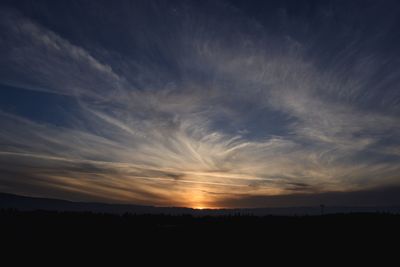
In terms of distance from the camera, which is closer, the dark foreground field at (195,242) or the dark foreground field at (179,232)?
the dark foreground field at (195,242)

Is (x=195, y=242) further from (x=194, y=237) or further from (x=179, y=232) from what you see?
(x=179, y=232)

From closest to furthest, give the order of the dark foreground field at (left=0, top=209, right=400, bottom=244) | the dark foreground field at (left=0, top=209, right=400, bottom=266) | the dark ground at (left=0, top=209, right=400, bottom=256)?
1. the dark foreground field at (left=0, top=209, right=400, bottom=266)
2. the dark ground at (left=0, top=209, right=400, bottom=256)
3. the dark foreground field at (left=0, top=209, right=400, bottom=244)

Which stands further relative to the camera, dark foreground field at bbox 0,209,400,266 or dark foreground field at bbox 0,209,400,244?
dark foreground field at bbox 0,209,400,244

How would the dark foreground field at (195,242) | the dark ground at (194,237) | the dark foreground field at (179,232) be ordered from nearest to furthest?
the dark foreground field at (195,242) → the dark ground at (194,237) → the dark foreground field at (179,232)

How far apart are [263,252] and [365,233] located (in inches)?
350

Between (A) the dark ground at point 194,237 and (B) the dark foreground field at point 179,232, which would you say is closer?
(A) the dark ground at point 194,237

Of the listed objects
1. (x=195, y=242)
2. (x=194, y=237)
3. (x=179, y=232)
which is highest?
(x=179, y=232)

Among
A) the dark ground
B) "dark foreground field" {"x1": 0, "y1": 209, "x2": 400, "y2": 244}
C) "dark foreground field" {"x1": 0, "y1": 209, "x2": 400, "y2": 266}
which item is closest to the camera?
"dark foreground field" {"x1": 0, "y1": 209, "x2": 400, "y2": 266}

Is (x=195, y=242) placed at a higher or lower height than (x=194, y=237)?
lower

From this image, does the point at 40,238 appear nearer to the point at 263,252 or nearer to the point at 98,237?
the point at 98,237

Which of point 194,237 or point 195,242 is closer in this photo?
point 195,242

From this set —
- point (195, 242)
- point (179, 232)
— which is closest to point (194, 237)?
point (195, 242)

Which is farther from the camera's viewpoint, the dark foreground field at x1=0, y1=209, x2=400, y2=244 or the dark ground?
the dark foreground field at x1=0, y1=209, x2=400, y2=244

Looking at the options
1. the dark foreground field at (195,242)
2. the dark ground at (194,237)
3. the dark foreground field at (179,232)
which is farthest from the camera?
the dark foreground field at (179,232)
